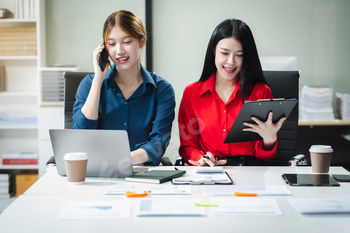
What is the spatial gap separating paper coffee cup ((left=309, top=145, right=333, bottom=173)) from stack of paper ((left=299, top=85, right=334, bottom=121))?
1782mm

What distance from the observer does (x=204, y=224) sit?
91cm

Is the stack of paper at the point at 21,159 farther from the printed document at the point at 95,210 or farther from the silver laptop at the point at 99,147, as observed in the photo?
the printed document at the point at 95,210

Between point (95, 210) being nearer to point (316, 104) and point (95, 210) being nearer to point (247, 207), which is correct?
point (247, 207)

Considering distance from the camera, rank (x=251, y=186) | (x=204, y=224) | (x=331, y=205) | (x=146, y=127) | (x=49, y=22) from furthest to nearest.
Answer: (x=49, y=22), (x=146, y=127), (x=251, y=186), (x=331, y=205), (x=204, y=224)

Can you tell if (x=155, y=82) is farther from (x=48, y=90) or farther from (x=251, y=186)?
(x=48, y=90)

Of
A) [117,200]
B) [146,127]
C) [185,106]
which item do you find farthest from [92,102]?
[117,200]

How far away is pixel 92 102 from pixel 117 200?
727 mm

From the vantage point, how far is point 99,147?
1.27m

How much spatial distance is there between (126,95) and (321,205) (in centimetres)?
111

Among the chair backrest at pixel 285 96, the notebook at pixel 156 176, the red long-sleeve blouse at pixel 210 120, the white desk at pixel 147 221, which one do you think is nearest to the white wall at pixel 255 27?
the chair backrest at pixel 285 96

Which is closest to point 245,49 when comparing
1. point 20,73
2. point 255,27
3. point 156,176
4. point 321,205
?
point 156,176

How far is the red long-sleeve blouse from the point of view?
178 centimetres

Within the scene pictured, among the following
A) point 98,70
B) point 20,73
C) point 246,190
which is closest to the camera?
point 246,190

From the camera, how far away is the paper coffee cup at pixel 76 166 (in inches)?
48.3
